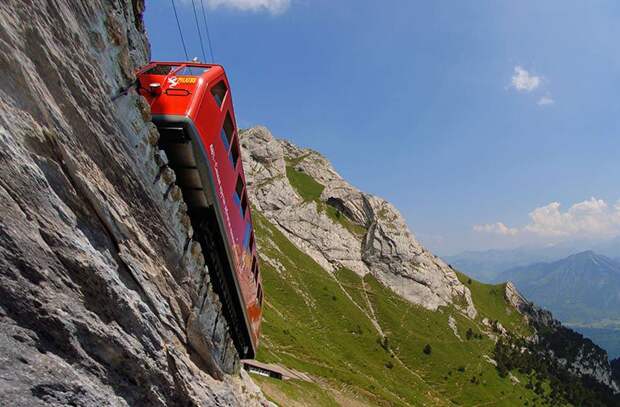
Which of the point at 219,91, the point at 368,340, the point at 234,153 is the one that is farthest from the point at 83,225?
the point at 368,340

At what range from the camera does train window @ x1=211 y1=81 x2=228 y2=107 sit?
528 inches

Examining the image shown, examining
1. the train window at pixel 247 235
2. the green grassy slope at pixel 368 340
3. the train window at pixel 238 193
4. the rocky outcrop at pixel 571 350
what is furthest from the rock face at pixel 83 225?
the rocky outcrop at pixel 571 350

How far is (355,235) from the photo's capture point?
178 metres

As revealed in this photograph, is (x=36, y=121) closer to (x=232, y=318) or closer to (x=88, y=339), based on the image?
(x=88, y=339)

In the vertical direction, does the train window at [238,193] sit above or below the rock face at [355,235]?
below

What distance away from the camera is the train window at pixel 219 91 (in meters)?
13.4

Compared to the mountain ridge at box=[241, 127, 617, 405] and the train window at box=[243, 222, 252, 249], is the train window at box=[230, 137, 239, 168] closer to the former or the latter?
the train window at box=[243, 222, 252, 249]

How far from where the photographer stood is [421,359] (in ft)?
390

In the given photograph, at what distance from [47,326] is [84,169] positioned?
3295 mm

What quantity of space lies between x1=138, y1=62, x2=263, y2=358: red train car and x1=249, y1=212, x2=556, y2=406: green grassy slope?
4535 centimetres

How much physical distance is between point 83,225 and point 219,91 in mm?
7108

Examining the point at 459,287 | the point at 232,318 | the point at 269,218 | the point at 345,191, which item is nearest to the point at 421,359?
the point at 459,287

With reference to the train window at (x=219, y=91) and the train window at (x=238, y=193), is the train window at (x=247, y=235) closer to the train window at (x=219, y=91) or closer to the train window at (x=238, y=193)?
the train window at (x=238, y=193)

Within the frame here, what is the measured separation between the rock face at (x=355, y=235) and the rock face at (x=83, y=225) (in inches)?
5755
